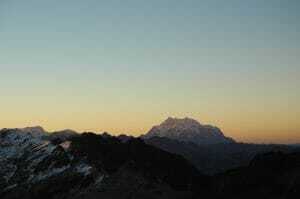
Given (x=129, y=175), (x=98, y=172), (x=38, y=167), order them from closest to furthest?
(x=129, y=175)
(x=98, y=172)
(x=38, y=167)

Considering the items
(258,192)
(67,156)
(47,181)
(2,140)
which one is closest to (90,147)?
(67,156)

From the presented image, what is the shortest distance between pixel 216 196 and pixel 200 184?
11392 millimetres

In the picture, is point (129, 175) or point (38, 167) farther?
point (38, 167)

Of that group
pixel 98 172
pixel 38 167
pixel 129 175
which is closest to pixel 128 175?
pixel 129 175

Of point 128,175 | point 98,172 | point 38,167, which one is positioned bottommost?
point 38,167

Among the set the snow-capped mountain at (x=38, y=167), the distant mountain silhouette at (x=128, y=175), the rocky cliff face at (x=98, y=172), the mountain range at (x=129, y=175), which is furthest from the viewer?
the snow-capped mountain at (x=38, y=167)

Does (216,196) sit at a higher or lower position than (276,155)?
lower

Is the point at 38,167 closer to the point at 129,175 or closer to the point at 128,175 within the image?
the point at 128,175

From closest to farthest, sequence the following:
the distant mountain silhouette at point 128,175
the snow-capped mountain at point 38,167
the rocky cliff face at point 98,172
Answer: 1. the distant mountain silhouette at point 128,175
2. the rocky cliff face at point 98,172
3. the snow-capped mountain at point 38,167

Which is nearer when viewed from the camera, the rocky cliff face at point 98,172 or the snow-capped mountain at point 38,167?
the rocky cliff face at point 98,172

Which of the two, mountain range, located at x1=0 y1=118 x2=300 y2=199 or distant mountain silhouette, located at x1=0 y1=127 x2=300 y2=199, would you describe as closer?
distant mountain silhouette, located at x1=0 y1=127 x2=300 y2=199

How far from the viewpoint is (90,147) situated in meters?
87.5

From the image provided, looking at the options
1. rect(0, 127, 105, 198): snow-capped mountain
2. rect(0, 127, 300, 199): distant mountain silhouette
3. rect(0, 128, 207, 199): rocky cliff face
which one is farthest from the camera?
rect(0, 127, 105, 198): snow-capped mountain

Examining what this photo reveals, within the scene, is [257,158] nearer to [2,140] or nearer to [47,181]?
[47,181]
